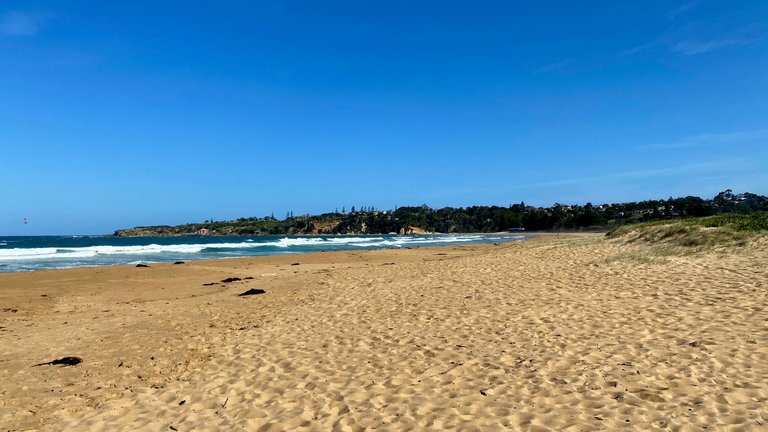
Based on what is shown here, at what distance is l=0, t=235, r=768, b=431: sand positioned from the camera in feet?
16.8

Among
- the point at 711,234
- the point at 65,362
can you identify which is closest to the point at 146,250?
the point at 65,362

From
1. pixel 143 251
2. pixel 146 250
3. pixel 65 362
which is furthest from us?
pixel 146 250

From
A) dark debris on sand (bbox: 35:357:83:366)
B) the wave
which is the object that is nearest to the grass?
dark debris on sand (bbox: 35:357:83:366)

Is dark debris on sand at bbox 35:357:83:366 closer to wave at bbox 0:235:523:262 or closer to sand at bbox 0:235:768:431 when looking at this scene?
sand at bbox 0:235:768:431

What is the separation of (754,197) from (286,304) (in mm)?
190389

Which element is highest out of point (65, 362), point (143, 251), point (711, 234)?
point (711, 234)

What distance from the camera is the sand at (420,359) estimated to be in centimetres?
513

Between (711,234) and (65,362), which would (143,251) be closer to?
(65,362)

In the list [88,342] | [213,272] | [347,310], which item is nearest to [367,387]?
[347,310]

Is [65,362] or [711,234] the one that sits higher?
[711,234]

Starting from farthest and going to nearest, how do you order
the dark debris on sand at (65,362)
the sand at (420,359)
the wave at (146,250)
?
the wave at (146,250)
the dark debris on sand at (65,362)
the sand at (420,359)

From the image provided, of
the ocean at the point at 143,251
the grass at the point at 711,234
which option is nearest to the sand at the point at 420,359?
the grass at the point at 711,234

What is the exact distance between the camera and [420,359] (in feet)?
23.5

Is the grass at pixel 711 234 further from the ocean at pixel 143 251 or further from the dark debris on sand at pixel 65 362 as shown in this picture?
the ocean at pixel 143 251
